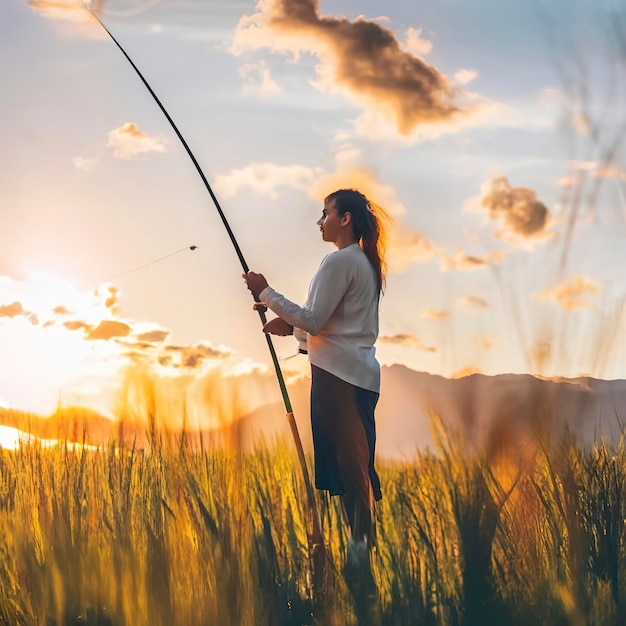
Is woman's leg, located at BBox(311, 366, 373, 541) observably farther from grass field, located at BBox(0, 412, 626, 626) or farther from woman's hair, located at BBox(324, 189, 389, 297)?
woman's hair, located at BBox(324, 189, 389, 297)

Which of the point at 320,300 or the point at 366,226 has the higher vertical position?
the point at 366,226

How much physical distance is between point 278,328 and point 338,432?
51cm

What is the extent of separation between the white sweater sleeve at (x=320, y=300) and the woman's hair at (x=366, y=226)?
179 mm

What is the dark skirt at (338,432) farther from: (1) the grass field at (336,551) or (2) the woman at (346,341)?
(1) the grass field at (336,551)

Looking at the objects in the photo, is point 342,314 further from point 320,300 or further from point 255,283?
point 255,283

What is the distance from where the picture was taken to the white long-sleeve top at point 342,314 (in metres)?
3.63

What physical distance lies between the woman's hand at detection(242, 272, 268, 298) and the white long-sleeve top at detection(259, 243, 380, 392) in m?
0.08

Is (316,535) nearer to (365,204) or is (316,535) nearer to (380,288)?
(380,288)

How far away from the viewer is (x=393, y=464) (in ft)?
12.6

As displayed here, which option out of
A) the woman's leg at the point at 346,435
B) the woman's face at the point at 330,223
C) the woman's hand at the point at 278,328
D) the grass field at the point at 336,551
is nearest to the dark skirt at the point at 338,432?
the woman's leg at the point at 346,435

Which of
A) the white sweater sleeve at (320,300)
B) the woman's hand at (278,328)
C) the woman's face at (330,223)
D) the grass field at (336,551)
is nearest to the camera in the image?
the grass field at (336,551)

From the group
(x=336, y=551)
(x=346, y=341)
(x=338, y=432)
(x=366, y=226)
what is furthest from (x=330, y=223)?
(x=336, y=551)

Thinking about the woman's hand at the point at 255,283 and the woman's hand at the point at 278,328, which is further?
the woman's hand at the point at 278,328

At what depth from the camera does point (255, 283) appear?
3.83 metres
